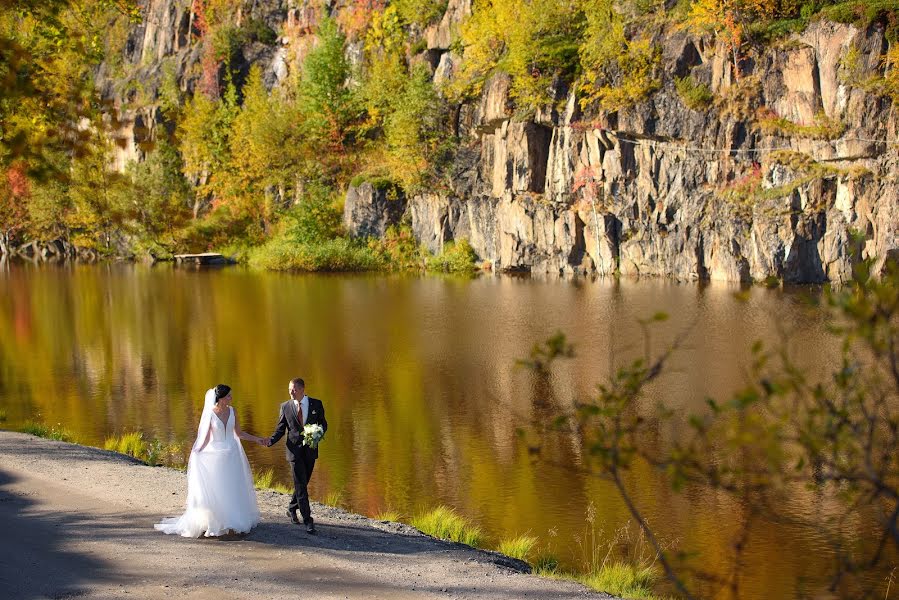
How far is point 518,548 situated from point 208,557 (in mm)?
4619

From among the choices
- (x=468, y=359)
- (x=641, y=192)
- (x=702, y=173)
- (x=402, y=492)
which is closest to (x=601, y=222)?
(x=641, y=192)

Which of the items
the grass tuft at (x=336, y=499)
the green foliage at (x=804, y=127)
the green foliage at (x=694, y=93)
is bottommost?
the grass tuft at (x=336, y=499)

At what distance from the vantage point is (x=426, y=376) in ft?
91.1

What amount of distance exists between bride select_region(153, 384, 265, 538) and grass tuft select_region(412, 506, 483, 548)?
3.37m

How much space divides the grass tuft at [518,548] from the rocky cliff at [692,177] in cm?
3746

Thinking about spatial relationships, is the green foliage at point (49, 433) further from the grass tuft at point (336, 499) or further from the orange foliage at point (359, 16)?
the orange foliage at point (359, 16)

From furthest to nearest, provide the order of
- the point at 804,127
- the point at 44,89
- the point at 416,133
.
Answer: the point at 416,133
the point at 804,127
the point at 44,89

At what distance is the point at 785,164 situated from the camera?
55906 mm

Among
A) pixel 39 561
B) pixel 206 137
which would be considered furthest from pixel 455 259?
pixel 39 561

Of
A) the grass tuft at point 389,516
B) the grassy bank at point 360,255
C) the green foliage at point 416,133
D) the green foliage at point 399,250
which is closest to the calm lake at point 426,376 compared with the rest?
the grass tuft at point 389,516

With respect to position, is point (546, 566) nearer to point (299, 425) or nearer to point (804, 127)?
point (299, 425)

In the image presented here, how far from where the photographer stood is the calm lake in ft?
50.2

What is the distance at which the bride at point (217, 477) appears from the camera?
10883 mm

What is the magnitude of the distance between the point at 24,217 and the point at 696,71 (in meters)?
64.8
